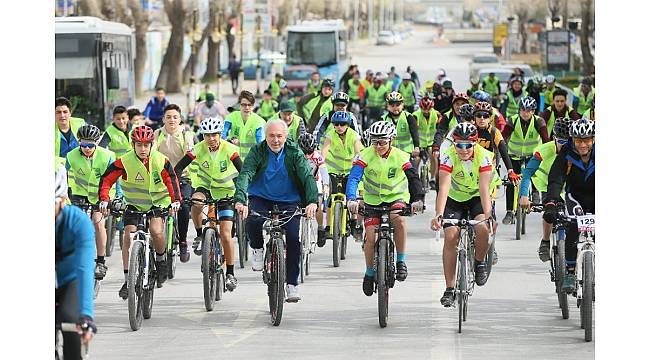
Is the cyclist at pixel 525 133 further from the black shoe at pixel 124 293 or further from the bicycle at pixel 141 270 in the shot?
the black shoe at pixel 124 293

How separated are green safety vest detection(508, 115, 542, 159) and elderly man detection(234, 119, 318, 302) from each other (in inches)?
257

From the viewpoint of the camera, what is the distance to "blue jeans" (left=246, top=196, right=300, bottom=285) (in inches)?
516

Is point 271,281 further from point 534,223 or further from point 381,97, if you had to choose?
point 381,97

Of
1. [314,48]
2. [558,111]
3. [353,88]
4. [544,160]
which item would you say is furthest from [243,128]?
[314,48]

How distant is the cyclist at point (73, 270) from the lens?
26.6 ft

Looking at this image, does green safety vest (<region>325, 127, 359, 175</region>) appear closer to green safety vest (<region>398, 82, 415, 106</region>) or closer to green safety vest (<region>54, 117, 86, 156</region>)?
green safety vest (<region>54, 117, 86, 156</region>)

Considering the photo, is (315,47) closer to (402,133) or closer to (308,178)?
(402,133)

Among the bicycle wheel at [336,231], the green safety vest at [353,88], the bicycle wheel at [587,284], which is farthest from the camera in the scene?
the green safety vest at [353,88]

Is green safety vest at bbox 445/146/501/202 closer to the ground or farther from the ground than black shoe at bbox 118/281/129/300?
farther from the ground

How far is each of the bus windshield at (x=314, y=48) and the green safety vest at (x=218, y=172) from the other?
1766 inches

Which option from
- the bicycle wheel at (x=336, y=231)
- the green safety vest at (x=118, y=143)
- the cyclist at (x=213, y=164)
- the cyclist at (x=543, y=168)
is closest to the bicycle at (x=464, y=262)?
the cyclist at (x=543, y=168)

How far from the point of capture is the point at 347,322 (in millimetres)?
13305

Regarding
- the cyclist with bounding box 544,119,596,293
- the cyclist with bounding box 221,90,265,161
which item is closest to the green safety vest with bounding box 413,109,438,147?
the cyclist with bounding box 221,90,265,161
